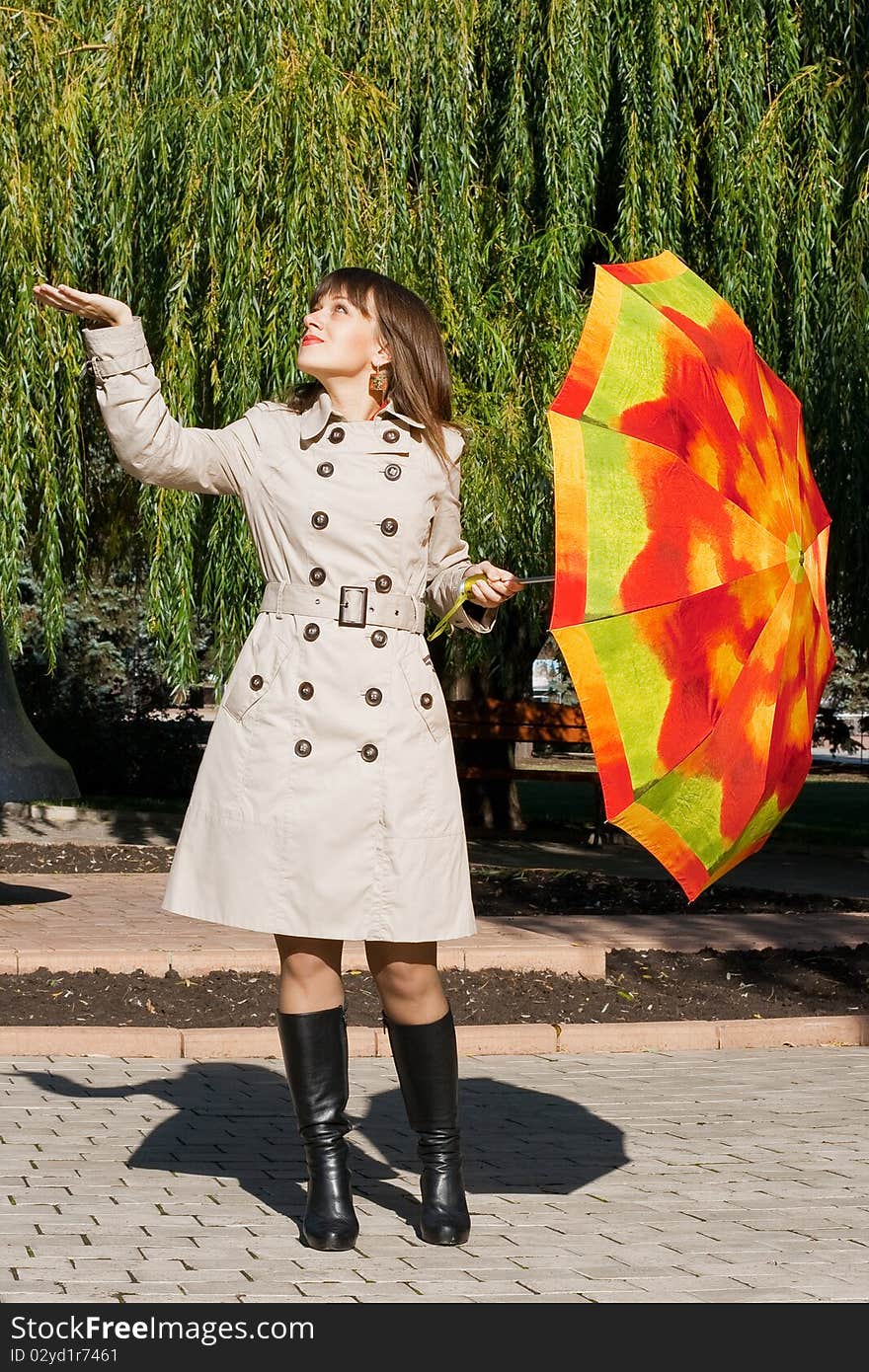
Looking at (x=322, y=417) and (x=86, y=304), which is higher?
(x=86, y=304)

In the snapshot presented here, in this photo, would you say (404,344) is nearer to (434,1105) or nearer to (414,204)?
(434,1105)

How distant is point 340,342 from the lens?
4.32 meters

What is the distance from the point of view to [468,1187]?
15.9ft

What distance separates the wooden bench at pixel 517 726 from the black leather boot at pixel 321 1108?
11.8 metres

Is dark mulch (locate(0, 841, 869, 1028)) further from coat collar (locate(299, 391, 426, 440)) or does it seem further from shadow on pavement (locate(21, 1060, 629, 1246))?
coat collar (locate(299, 391, 426, 440))

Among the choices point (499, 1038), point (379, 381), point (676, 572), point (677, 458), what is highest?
point (379, 381)

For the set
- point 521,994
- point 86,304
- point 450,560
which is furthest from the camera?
point 521,994

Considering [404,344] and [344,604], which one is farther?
[404,344]

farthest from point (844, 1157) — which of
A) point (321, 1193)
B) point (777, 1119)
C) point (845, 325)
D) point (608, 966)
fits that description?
point (845, 325)

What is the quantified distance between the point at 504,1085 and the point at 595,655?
282cm

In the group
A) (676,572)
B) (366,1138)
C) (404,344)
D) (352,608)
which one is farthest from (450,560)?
(366,1138)

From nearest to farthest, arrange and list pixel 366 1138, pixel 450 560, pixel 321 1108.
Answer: pixel 321 1108 < pixel 450 560 < pixel 366 1138

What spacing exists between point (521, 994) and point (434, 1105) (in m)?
3.47

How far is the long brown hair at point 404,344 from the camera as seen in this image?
171 inches
